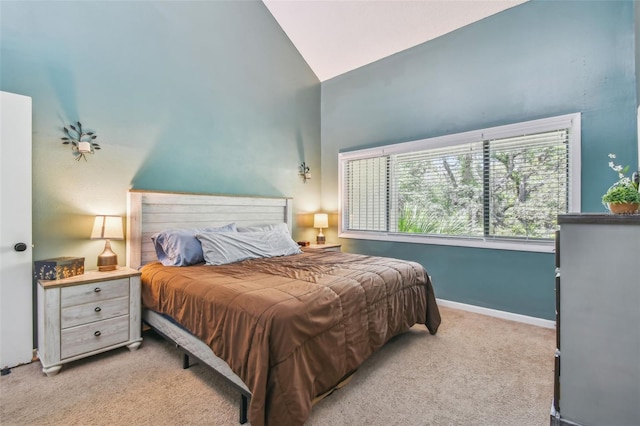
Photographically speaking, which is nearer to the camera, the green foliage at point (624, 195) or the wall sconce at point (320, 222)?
the green foliage at point (624, 195)

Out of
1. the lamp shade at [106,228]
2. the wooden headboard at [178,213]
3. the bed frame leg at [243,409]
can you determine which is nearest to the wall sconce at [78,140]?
the wooden headboard at [178,213]

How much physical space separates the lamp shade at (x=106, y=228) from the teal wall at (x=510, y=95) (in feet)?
10.1

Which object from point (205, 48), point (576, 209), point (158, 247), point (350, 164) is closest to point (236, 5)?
point (205, 48)

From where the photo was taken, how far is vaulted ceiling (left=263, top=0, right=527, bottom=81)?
138 inches

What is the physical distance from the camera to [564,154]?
3020mm

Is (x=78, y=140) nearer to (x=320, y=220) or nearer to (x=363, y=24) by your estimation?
(x=320, y=220)

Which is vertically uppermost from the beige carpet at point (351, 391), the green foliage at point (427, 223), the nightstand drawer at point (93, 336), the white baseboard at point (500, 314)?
the green foliage at point (427, 223)

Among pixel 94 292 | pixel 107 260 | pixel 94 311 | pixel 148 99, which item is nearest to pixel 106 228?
pixel 107 260

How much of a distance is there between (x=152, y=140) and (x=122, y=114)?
1.11 ft

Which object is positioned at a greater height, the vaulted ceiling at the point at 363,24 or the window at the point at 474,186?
the vaulted ceiling at the point at 363,24

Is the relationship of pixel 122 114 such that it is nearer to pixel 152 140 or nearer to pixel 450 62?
pixel 152 140

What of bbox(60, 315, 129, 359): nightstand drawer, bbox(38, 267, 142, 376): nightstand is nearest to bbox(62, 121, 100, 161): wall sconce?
bbox(38, 267, 142, 376): nightstand

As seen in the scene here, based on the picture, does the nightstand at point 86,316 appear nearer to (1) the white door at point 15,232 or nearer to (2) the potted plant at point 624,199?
(1) the white door at point 15,232

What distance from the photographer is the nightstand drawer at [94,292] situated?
2.22 meters
